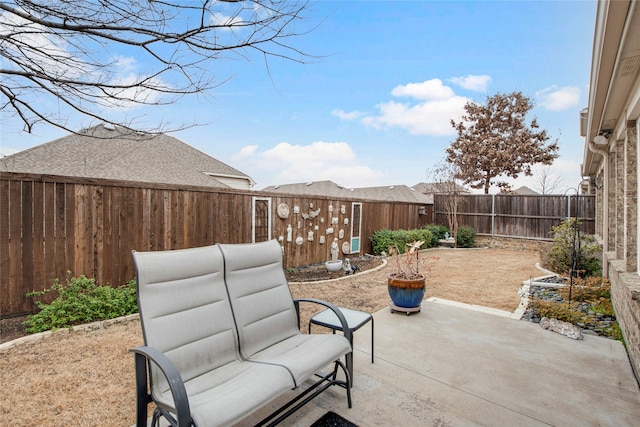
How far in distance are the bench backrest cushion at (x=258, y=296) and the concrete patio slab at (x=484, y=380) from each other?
55 centimetres

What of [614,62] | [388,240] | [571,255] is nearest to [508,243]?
[388,240]

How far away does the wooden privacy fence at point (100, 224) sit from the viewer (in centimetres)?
408

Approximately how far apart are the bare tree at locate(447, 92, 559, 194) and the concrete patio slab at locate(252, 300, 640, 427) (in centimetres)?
1684

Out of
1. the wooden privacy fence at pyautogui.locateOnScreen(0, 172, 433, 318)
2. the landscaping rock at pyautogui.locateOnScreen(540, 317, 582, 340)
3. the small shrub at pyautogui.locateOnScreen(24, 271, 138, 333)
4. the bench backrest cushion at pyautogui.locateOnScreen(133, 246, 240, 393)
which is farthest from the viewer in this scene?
the wooden privacy fence at pyautogui.locateOnScreen(0, 172, 433, 318)

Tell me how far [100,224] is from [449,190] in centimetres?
1272

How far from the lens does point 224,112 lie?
3.92 m

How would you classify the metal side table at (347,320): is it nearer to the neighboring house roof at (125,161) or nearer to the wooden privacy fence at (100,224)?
the wooden privacy fence at (100,224)

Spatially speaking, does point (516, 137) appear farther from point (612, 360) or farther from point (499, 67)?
point (612, 360)

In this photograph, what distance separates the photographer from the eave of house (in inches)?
78.4

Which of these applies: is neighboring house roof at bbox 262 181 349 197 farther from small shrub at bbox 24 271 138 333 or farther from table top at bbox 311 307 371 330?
table top at bbox 311 307 371 330

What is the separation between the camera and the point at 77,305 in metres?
4.09

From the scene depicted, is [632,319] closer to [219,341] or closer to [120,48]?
[219,341]

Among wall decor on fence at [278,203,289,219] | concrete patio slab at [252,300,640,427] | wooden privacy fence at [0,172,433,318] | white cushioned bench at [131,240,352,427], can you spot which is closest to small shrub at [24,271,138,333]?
wooden privacy fence at [0,172,433,318]

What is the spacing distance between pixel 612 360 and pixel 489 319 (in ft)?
4.36
